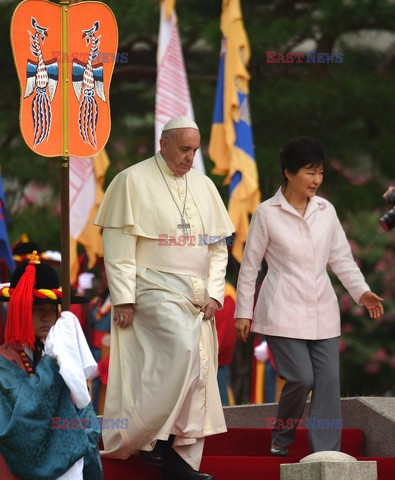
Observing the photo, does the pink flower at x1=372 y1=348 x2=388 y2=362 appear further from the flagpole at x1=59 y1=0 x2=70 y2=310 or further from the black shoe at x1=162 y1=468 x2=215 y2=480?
the flagpole at x1=59 y1=0 x2=70 y2=310

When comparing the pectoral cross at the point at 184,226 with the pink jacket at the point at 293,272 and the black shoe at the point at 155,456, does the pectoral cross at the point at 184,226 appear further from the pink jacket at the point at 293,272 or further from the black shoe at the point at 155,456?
the black shoe at the point at 155,456

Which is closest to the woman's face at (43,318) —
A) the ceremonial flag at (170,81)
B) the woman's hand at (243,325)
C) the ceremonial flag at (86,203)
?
the woman's hand at (243,325)

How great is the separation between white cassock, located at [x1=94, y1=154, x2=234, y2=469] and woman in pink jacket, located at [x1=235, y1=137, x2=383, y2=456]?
32cm

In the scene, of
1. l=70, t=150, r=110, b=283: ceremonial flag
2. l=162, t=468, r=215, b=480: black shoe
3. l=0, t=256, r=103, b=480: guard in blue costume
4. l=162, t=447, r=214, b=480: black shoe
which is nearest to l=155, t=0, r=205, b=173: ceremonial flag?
l=70, t=150, r=110, b=283: ceremonial flag

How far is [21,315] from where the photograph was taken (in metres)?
7.29

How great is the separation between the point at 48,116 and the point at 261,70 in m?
9.75

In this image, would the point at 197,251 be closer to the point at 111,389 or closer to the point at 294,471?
the point at 111,389

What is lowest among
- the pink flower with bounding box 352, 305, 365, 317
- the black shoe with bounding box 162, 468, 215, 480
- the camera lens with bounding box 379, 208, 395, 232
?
the pink flower with bounding box 352, 305, 365, 317

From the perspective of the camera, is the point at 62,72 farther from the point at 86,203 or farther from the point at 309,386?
the point at 86,203

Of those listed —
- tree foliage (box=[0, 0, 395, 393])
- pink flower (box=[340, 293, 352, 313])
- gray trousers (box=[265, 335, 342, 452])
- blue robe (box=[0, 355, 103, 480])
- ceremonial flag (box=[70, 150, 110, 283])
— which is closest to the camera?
blue robe (box=[0, 355, 103, 480])

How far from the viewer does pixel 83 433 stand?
7.27 meters

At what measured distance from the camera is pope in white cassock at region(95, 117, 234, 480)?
27.9ft

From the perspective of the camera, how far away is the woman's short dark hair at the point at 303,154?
30.0ft

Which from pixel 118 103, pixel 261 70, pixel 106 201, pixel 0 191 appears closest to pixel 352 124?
pixel 261 70
